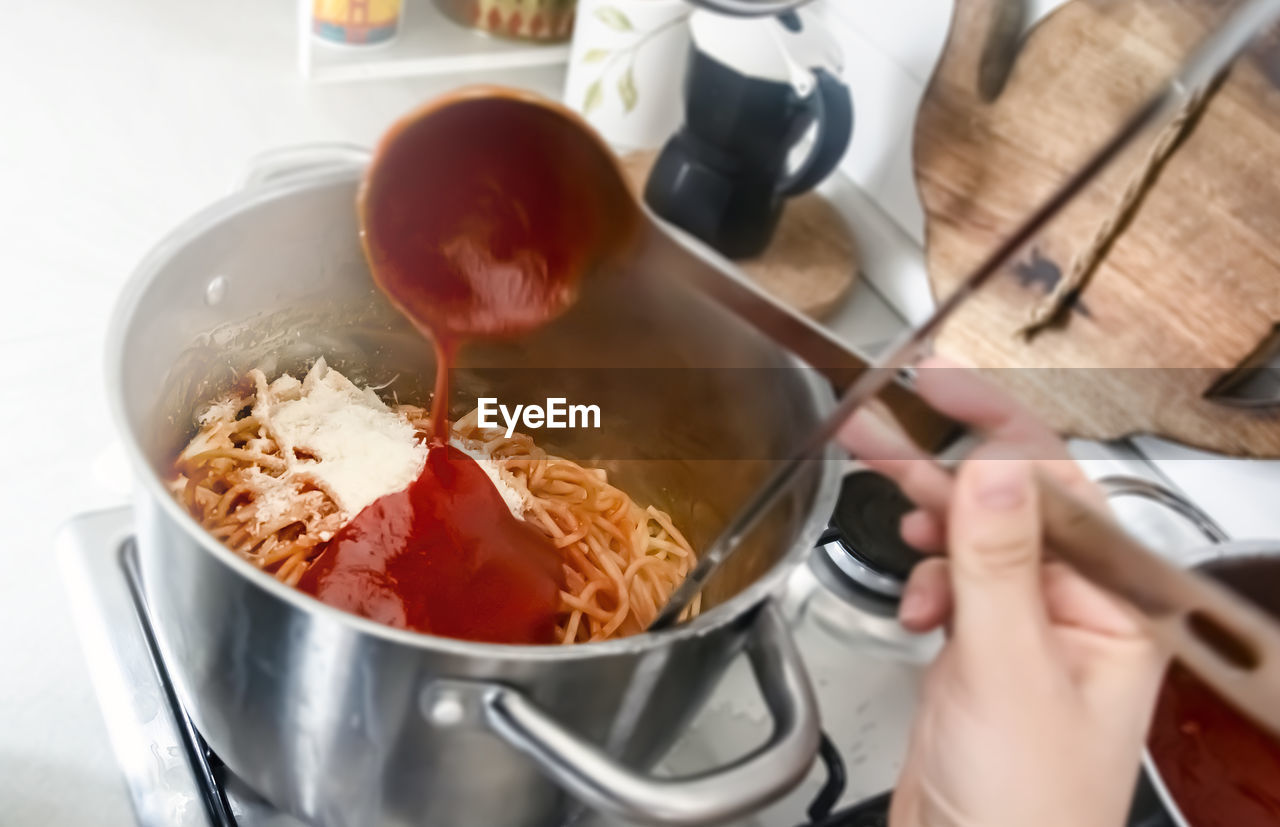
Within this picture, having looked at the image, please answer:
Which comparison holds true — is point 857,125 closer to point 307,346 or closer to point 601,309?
point 601,309

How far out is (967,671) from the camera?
0.43 metres

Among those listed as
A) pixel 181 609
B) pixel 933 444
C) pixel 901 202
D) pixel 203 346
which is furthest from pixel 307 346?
pixel 901 202

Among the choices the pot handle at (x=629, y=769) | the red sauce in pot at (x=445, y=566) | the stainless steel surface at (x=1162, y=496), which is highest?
the pot handle at (x=629, y=769)

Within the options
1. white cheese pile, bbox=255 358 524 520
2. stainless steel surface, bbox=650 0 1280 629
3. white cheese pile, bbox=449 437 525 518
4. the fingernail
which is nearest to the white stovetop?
white cheese pile, bbox=255 358 524 520

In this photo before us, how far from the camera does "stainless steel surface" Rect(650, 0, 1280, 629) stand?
318 mm

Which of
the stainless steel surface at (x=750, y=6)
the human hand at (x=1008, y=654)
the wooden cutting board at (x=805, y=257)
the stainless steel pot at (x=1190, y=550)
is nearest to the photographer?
the human hand at (x=1008, y=654)

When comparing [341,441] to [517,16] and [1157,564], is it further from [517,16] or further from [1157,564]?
[517,16]

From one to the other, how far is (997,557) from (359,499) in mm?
412

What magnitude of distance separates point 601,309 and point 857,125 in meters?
0.50

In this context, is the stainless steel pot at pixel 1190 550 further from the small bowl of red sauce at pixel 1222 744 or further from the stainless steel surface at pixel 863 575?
the stainless steel surface at pixel 863 575

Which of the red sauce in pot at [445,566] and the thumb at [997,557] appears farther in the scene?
the red sauce in pot at [445,566]

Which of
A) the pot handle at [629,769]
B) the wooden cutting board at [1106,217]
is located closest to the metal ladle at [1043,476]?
the pot handle at [629,769]

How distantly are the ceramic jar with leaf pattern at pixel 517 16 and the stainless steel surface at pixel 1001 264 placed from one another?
0.75m

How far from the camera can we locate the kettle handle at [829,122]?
80cm
